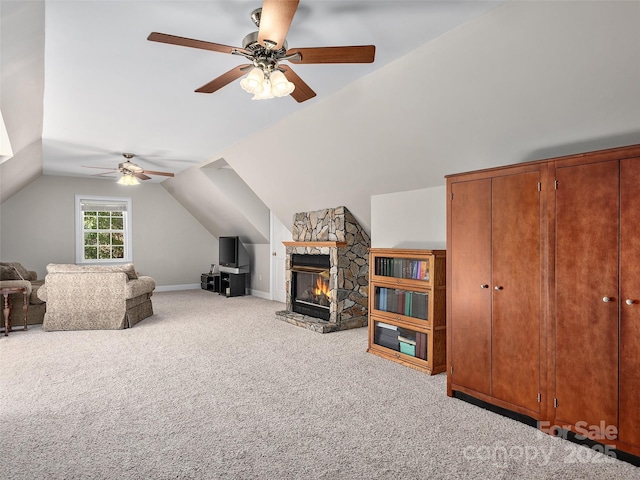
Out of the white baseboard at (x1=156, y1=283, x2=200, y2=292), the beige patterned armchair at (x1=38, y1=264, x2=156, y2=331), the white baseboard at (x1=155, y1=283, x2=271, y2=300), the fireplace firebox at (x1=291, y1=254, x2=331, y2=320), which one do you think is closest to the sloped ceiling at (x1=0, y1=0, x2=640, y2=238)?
the fireplace firebox at (x1=291, y1=254, x2=331, y2=320)

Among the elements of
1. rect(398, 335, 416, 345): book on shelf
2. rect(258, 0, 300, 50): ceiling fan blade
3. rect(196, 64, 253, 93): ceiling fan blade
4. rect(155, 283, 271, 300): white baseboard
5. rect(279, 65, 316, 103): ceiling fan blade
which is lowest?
rect(155, 283, 271, 300): white baseboard

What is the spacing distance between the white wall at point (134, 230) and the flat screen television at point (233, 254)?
145 cm

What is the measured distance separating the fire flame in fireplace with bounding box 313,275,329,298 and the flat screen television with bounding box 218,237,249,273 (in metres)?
3.11

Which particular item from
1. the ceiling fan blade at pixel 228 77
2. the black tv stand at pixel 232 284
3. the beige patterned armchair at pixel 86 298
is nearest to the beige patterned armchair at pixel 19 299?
the beige patterned armchair at pixel 86 298

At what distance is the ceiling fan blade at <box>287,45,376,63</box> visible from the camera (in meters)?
2.35

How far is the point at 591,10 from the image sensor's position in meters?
2.23

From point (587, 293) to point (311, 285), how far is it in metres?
4.23

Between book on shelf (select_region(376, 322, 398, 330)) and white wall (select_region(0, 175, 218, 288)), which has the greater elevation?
white wall (select_region(0, 175, 218, 288))

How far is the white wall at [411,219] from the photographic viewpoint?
446 cm

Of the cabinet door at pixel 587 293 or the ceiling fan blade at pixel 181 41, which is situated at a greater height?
the ceiling fan blade at pixel 181 41

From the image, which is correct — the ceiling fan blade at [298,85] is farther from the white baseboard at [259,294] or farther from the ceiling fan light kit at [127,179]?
the white baseboard at [259,294]

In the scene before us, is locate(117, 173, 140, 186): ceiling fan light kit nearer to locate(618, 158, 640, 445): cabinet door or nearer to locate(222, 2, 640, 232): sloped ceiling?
locate(222, 2, 640, 232): sloped ceiling

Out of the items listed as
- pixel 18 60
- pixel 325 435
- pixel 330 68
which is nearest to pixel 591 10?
pixel 330 68

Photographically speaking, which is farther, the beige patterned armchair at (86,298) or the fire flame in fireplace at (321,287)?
the fire flame in fireplace at (321,287)
